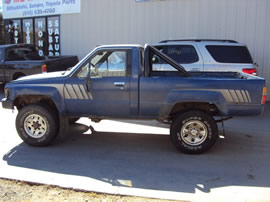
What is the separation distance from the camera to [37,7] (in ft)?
48.1

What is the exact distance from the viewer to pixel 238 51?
8055mm

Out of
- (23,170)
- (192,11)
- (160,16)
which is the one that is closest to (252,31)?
(192,11)

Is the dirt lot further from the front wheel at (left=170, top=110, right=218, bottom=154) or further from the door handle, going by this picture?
the door handle

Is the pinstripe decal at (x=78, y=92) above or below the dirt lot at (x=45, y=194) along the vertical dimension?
above

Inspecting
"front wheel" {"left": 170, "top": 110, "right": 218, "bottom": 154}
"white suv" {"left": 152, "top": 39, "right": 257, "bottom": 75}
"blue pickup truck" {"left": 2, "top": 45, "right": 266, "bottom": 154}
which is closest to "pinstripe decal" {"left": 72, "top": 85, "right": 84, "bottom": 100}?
"blue pickup truck" {"left": 2, "top": 45, "right": 266, "bottom": 154}

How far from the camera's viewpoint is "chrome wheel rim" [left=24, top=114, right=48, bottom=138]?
17.9 feet

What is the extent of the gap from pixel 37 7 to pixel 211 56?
1041 centimetres

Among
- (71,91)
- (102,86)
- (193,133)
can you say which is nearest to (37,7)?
(71,91)

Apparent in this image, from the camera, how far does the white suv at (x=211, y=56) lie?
795cm

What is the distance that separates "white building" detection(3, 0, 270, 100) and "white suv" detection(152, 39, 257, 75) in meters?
2.44

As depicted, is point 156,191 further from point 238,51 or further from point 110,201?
point 238,51

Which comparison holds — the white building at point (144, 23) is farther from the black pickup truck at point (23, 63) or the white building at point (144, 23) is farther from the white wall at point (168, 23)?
the black pickup truck at point (23, 63)

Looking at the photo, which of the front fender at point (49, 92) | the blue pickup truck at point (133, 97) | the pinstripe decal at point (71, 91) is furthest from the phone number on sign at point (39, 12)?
the pinstripe decal at point (71, 91)

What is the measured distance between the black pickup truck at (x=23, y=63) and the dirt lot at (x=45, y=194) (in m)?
6.19
